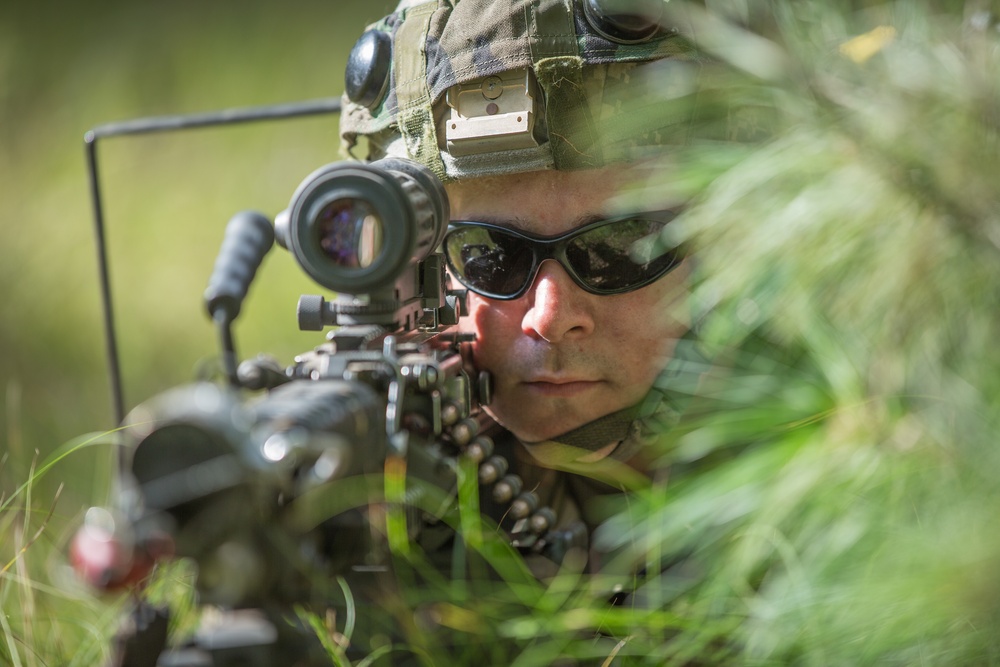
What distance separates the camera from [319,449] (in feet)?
4.10

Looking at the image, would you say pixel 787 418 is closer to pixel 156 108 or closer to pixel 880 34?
pixel 880 34

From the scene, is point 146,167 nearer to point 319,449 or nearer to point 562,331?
point 562,331

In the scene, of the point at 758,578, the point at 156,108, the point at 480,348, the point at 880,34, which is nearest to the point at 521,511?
the point at 480,348

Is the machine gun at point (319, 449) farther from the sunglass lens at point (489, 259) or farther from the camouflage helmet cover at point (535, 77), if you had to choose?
the camouflage helmet cover at point (535, 77)

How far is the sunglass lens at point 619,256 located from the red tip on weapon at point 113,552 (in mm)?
1116

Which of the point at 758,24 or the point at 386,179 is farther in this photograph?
the point at 386,179

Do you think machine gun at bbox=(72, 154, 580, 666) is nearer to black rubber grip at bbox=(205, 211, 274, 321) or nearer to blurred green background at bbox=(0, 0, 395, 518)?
black rubber grip at bbox=(205, 211, 274, 321)

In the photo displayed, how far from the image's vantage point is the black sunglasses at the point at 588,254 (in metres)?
2.09

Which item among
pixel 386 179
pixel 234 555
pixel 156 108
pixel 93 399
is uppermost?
pixel 156 108

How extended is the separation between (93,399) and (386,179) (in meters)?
3.78

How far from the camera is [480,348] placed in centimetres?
221

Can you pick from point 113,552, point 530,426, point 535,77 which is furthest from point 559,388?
point 113,552

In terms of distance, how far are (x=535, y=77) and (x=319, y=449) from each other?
3.67 feet

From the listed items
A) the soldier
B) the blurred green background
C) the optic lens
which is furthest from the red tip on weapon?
the blurred green background
